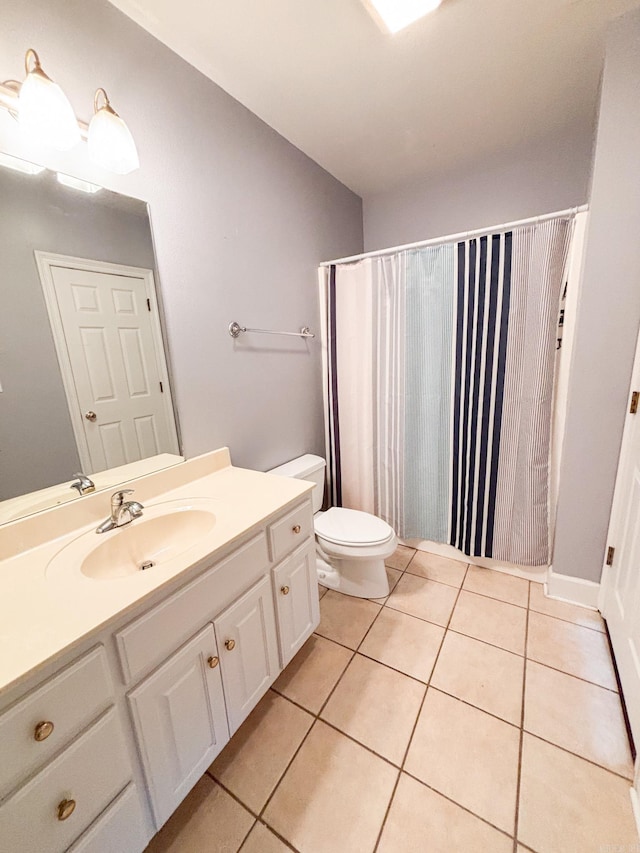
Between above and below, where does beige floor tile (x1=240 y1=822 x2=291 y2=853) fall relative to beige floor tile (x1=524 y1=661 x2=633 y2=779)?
below

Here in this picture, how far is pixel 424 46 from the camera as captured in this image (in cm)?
124

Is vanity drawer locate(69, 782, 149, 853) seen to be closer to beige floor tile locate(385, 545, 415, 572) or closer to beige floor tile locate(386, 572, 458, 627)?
beige floor tile locate(386, 572, 458, 627)

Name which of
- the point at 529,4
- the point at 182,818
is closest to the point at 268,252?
the point at 529,4

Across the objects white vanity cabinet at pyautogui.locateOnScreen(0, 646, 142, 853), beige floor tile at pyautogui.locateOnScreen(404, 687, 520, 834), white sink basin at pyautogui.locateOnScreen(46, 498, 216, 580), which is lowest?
beige floor tile at pyautogui.locateOnScreen(404, 687, 520, 834)

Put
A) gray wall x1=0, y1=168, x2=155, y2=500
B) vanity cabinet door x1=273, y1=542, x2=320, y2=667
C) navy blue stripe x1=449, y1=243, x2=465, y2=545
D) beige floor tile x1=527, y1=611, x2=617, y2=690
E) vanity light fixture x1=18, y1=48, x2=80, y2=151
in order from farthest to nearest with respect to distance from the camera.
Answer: navy blue stripe x1=449, y1=243, x2=465, y2=545 → beige floor tile x1=527, y1=611, x2=617, y2=690 → vanity cabinet door x1=273, y1=542, x2=320, y2=667 → gray wall x1=0, y1=168, x2=155, y2=500 → vanity light fixture x1=18, y1=48, x2=80, y2=151

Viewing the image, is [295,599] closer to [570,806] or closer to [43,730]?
[43,730]

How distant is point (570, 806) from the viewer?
2.98 ft

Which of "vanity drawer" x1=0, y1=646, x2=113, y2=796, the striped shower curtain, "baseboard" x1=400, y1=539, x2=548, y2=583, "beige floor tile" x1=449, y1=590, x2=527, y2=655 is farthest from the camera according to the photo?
"baseboard" x1=400, y1=539, x2=548, y2=583

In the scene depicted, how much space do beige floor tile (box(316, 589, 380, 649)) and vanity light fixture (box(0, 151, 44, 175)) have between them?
76.5 inches

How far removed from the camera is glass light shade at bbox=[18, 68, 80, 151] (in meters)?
0.81

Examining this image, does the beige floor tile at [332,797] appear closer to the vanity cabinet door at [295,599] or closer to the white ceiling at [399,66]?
the vanity cabinet door at [295,599]

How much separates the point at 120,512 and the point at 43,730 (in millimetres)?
555

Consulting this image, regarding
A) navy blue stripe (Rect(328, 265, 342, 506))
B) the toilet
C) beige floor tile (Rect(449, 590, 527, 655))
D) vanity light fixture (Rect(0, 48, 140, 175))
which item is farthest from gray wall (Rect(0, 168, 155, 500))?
beige floor tile (Rect(449, 590, 527, 655))

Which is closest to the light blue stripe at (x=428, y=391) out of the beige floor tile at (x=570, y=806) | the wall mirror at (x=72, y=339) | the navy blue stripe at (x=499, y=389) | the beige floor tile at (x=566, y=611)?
the navy blue stripe at (x=499, y=389)
